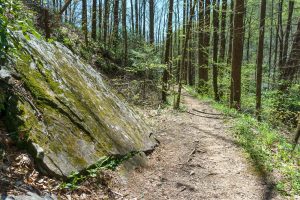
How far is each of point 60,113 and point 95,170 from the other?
1.08 metres

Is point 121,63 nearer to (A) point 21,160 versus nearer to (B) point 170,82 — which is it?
(B) point 170,82

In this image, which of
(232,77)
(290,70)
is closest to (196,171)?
(232,77)

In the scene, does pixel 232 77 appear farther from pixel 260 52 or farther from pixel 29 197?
pixel 29 197

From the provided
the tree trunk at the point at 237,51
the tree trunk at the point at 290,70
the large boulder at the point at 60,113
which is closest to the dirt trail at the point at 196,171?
the large boulder at the point at 60,113

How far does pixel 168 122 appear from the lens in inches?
372

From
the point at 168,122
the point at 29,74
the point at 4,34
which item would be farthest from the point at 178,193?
the point at 168,122

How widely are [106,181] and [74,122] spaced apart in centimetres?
110

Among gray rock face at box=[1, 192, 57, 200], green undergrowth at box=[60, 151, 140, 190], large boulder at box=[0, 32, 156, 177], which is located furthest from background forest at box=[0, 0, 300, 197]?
gray rock face at box=[1, 192, 57, 200]

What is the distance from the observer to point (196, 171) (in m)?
5.84

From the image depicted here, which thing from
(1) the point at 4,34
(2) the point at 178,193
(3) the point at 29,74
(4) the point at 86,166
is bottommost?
(2) the point at 178,193

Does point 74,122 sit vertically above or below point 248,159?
above

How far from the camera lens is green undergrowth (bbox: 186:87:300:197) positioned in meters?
5.26

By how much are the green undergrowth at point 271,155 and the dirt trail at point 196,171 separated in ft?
0.71

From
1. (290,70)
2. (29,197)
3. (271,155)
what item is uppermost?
(290,70)
